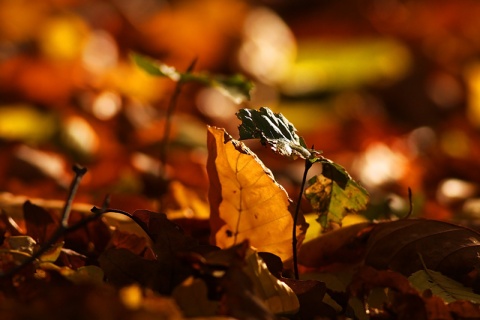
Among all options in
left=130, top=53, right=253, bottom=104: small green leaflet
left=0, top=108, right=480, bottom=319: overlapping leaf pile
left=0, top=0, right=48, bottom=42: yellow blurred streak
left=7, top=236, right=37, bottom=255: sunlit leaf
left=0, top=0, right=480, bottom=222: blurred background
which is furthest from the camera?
left=0, top=0, right=48, bottom=42: yellow blurred streak

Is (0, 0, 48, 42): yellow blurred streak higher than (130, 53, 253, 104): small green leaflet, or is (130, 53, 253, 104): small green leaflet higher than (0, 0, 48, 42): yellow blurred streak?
(130, 53, 253, 104): small green leaflet

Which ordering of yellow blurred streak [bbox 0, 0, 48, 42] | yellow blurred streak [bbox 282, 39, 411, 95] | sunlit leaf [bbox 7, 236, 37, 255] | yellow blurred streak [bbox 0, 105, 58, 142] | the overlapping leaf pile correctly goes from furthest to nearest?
yellow blurred streak [bbox 0, 0, 48, 42] < yellow blurred streak [bbox 282, 39, 411, 95] < yellow blurred streak [bbox 0, 105, 58, 142] < sunlit leaf [bbox 7, 236, 37, 255] < the overlapping leaf pile

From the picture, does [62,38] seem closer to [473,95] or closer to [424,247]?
[473,95]

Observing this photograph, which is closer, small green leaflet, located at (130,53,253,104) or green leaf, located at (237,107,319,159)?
green leaf, located at (237,107,319,159)

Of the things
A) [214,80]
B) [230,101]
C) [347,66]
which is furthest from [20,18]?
[214,80]

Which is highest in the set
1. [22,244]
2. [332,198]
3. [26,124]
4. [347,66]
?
[332,198]

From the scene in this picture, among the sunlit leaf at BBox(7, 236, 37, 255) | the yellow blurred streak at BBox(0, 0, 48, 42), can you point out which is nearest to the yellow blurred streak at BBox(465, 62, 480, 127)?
the yellow blurred streak at BBox(0, 0, 48, 42)

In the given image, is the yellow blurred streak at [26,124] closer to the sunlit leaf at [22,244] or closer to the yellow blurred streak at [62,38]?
the yellow blurred streak at [62,38]

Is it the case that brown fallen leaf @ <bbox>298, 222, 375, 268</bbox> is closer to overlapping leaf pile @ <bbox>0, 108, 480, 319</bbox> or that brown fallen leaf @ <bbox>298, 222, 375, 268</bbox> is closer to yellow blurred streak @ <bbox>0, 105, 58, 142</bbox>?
overlapping leaf pile @ <bbox>0, 108, 480, 319</bbox>
